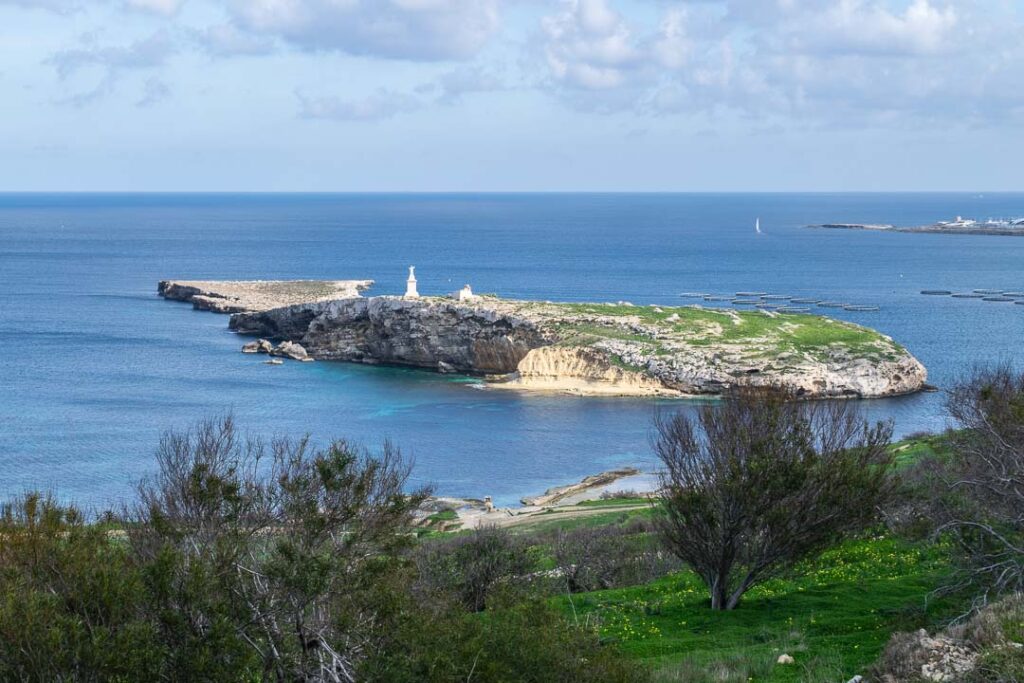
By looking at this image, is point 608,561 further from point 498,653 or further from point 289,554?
point 289,554

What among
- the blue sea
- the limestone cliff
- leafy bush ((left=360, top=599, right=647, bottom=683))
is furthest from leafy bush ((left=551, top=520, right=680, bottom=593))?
the limestone cliff

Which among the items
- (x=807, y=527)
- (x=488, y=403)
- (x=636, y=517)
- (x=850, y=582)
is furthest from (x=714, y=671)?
(x=488, y=403)

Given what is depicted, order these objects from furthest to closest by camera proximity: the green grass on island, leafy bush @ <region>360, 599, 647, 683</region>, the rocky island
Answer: the green grass on island, the rocky island, leafy bush @ <region>360, 599, 647, 683</region>

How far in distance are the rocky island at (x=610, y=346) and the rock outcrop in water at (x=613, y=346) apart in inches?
2.7

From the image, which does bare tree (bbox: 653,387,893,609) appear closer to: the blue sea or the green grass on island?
the blue sea

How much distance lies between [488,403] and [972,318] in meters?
53.2

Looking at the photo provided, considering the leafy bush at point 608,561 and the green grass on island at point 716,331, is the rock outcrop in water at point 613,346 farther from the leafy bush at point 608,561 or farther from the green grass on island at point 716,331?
the leafy bush at point 608,561

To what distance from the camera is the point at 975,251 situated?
176 m

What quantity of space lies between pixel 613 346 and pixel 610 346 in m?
0.21

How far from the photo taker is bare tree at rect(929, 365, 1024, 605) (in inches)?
765

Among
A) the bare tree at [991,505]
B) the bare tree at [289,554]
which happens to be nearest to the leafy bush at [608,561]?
the bare tree at [991,505]

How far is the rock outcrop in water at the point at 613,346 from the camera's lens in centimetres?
6975

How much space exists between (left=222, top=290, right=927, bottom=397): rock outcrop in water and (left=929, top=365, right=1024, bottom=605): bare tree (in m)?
43.6

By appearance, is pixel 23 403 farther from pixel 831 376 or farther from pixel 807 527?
pixel 807 527
